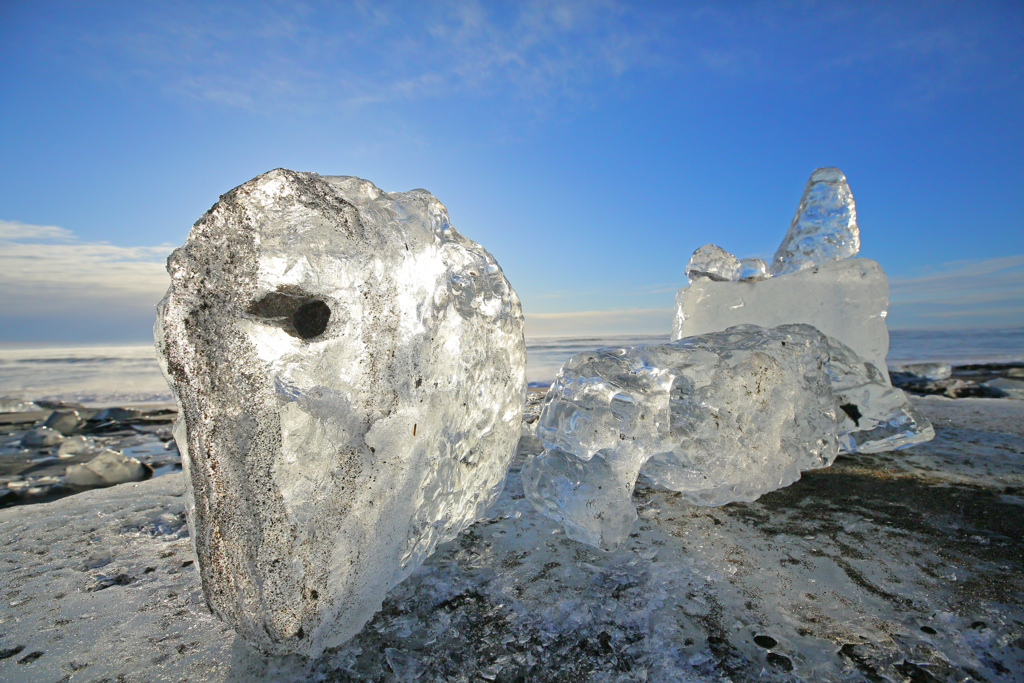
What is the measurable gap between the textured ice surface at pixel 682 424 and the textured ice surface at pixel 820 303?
38.7 inches

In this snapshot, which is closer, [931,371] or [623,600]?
[623,600]

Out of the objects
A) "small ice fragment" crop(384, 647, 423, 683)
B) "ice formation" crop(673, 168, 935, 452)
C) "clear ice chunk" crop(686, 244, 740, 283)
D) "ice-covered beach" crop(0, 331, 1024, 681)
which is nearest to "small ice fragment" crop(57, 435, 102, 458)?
"ice-covered beach" crop(0, 331, 1024, 681)

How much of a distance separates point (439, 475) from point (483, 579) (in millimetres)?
304

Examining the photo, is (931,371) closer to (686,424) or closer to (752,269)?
(752,269)

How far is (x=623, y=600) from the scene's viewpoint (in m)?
1.21

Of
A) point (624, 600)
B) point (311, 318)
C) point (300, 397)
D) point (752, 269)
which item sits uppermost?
point (752, 269)

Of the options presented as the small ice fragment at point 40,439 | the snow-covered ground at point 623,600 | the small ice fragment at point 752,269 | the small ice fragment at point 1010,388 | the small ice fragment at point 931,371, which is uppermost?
the small ice fragment at point 752,269

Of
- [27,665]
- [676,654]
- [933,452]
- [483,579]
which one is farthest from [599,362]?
[933,452]

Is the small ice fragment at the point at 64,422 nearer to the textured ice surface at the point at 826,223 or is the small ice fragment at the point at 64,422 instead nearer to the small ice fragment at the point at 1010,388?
the textured ice surface at the point at 826,223

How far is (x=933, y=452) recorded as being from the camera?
2467 mm

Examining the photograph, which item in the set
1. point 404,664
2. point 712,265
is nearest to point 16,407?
point 404,664

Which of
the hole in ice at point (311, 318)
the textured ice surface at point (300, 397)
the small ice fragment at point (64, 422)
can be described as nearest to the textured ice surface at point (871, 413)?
the textured ice surface at point (300, 397)

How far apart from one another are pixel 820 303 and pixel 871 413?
89 centimetres

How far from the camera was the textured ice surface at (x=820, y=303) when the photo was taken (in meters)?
2.81
